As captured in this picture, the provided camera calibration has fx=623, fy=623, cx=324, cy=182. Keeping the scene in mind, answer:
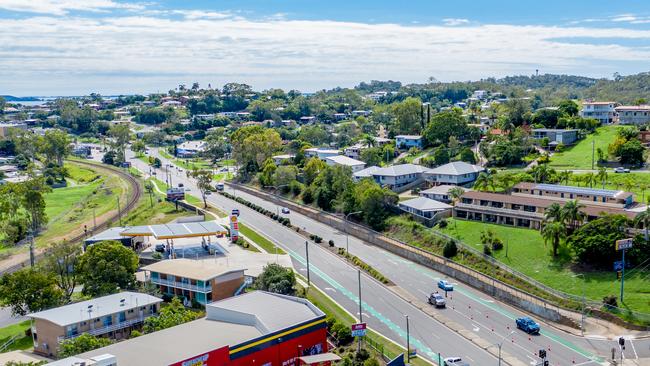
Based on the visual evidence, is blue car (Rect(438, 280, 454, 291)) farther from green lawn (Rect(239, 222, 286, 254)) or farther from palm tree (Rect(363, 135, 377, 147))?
palm tree (Rect(363, 135, 377, 147))

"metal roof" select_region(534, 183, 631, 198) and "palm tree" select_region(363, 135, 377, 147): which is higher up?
"palm tree" select_region(363, 135, 377, 147)

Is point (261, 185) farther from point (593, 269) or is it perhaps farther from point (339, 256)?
point (593, 269)

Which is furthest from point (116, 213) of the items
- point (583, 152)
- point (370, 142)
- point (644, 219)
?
point (644, 219)

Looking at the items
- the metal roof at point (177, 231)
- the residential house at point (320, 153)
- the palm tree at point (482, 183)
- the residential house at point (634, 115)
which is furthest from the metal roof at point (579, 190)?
the residential house at point (320, 153)

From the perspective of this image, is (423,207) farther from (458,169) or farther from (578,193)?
(578,193)

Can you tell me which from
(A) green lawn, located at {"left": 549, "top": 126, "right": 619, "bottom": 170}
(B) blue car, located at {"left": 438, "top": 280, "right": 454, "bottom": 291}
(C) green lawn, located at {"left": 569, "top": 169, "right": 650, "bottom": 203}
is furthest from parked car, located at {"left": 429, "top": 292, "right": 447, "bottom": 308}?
(A) green lawn, located at {"left": 549, "top": 126, "right": 619, "bottom": 170}

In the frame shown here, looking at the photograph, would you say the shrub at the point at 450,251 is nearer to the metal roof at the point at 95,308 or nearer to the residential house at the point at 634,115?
the metal roof at the point at 95,308
